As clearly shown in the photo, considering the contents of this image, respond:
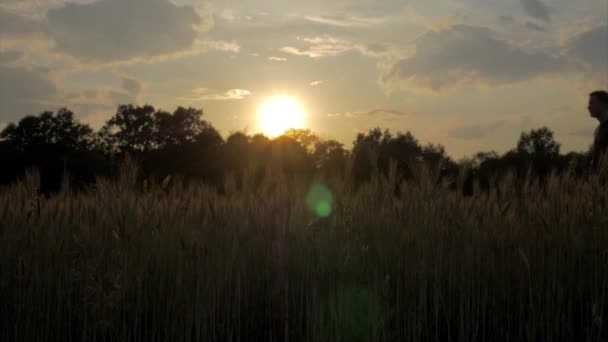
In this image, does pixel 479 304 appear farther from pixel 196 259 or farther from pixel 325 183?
pixel 196 259

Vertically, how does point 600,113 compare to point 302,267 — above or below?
above

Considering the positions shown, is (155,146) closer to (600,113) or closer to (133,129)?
(133,129)

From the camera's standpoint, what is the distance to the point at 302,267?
4.18 meters

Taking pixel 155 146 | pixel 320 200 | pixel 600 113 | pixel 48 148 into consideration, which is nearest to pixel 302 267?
pixel 320 200

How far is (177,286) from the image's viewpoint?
3.90 metres

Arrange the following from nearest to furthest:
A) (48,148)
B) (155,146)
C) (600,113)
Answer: (600,113) → (48,148) → (155,146)

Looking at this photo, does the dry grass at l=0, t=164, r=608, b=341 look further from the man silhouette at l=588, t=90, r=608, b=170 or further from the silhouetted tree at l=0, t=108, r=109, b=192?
the silhouetted tree at l=0, t=108, r=109, b=192

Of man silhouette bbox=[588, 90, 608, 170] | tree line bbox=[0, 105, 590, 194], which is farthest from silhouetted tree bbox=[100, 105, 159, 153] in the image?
man silhouette bbox=[588, 90, 608, 170]

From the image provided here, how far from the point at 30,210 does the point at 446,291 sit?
306 cm

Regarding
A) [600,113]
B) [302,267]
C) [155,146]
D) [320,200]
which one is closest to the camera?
[302,267]

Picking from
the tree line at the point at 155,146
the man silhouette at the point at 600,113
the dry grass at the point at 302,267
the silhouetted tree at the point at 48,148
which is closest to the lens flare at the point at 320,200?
the dry grass at the point at 302,267

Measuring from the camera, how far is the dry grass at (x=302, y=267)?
3900mm

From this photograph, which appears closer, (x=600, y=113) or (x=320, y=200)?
(x=320, y=200)

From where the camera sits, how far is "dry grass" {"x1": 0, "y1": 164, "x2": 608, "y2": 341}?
12.8ft
